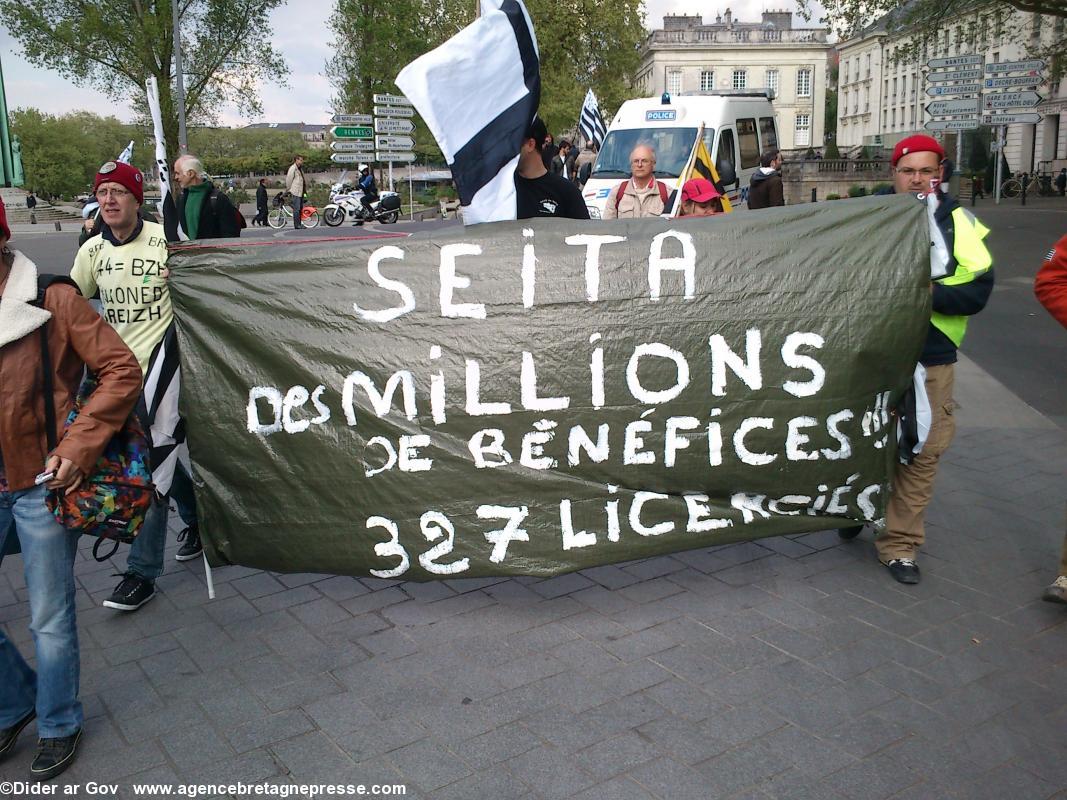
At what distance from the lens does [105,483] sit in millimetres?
3320

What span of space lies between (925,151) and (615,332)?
1737mm

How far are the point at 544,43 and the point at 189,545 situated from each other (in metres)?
42.6

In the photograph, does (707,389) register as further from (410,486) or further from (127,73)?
(127,73)

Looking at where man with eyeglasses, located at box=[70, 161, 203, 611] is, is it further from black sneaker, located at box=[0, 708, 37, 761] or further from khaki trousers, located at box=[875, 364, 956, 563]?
khaki trousers, located at box=[875, 364, 956, 563]

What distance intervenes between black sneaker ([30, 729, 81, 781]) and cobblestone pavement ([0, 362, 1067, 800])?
5 cm

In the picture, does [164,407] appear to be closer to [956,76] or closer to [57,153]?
[956,76]

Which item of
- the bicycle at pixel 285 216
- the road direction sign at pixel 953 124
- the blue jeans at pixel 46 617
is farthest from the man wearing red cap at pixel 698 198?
the bicycle at pixel 285 216

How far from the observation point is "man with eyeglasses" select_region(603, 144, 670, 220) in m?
7.80

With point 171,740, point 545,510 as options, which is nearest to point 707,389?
point 545,510

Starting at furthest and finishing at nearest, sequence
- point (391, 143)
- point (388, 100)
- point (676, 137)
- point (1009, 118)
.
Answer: point (391, 143) → point (388, 100) → point (1009, 118) → point (676, 137)

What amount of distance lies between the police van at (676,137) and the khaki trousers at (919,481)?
11.9 metres

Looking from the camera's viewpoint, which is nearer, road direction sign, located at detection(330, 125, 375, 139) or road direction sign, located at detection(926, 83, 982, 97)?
road direction sign, located at detection(926, 83, 982, 97)

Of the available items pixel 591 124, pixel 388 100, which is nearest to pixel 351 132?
pixel 388 100

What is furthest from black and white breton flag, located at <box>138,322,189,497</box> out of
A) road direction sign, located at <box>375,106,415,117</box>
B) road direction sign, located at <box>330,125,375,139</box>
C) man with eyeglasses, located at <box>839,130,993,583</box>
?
road direction sign, located at <box>330,125,375,139</box>
